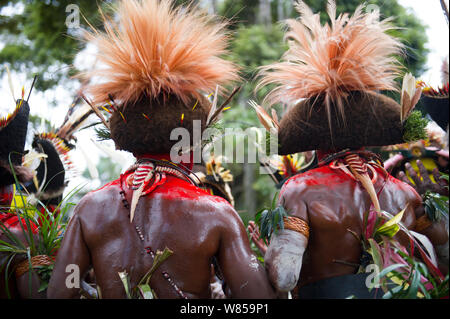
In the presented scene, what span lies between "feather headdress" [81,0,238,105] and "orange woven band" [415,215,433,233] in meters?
1.36

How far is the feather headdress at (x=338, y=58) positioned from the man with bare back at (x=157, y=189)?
421 mm

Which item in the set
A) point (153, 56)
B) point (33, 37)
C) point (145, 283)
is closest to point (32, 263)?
point (145, 283)

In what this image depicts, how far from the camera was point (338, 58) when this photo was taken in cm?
252

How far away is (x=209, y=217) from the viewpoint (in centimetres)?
216

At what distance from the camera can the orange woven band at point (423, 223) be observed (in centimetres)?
260

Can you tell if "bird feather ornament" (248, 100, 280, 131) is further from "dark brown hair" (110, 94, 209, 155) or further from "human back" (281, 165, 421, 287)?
"dark brown hair" (110, 94, 209, 155)

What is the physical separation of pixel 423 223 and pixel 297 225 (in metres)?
0.78

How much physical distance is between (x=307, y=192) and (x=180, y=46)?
3.31 ft

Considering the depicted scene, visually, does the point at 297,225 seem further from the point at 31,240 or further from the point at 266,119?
the point at 31,240

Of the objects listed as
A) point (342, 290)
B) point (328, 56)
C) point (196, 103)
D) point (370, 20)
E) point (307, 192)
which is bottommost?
point (342, 290)

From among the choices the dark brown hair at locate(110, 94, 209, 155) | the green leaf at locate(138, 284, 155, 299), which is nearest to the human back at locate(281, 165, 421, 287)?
the dark brown hair at locate(110, 94, 209, 155)
